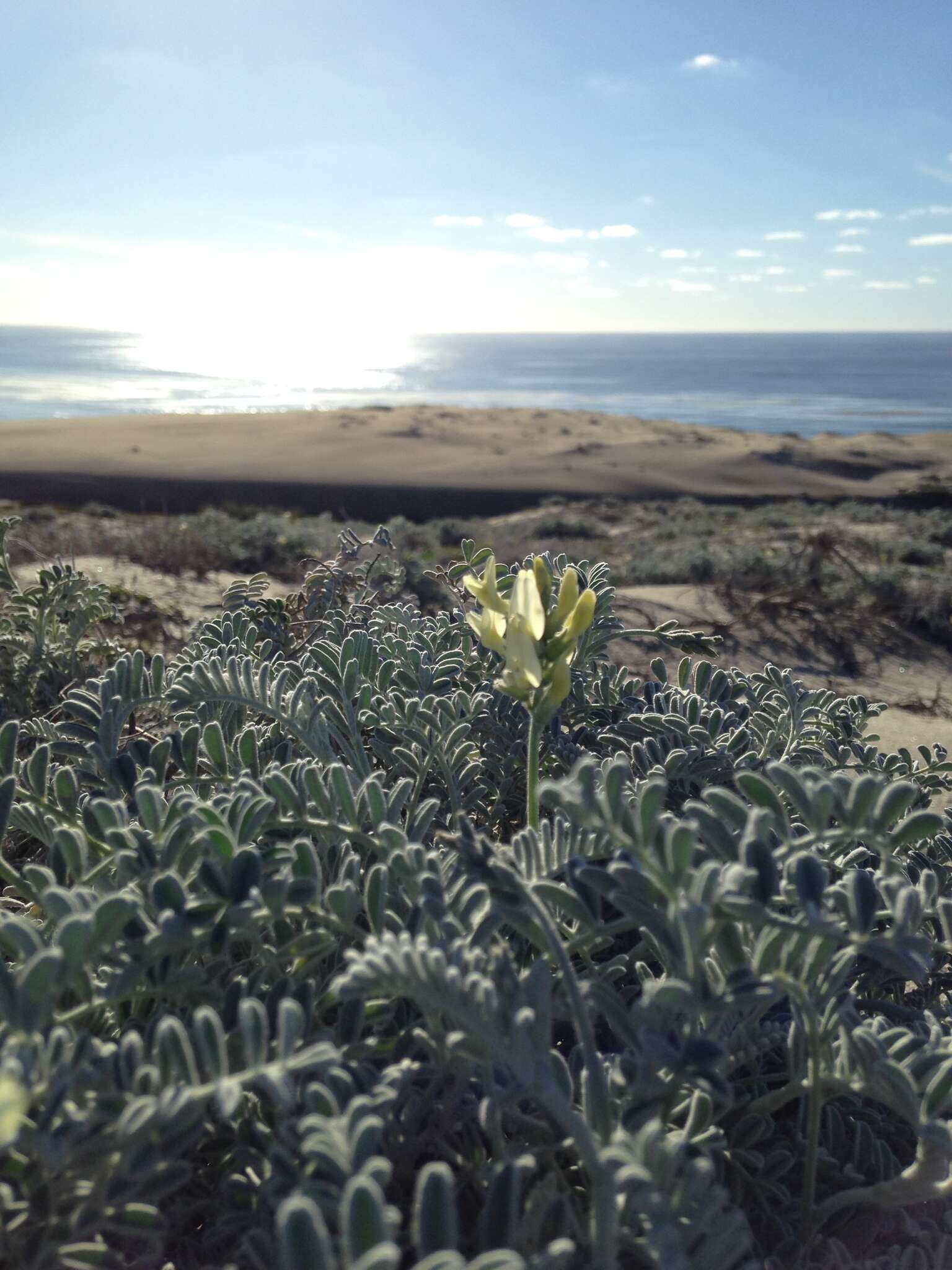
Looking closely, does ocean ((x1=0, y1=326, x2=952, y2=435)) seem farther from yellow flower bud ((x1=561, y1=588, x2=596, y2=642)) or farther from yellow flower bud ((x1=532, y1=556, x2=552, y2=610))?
yellow flower bud ((x1=561, y1=588, x2=596, y2=642))

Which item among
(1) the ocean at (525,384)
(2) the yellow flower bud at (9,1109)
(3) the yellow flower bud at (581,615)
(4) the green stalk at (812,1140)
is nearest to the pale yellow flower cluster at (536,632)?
(3) the yellow flower bud at (581,615)

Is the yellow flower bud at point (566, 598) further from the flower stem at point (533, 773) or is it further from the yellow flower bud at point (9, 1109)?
the yellow flower bud at point (9, 1109)

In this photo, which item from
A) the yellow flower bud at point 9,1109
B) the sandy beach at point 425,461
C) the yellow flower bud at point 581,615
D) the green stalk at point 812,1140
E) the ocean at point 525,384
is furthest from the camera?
the ocean at point 525,384

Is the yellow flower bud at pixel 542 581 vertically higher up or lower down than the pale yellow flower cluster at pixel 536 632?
higher up

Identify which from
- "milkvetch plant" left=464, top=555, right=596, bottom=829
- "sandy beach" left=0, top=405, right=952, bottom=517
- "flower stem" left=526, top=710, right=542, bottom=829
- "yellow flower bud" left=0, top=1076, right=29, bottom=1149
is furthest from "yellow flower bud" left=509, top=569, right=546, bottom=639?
"sandy beach" left=0, top=405, right=952, bottom=517

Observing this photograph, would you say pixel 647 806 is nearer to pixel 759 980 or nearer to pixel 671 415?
pixel 759 980

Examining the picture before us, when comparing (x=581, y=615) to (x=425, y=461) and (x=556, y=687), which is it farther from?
(x=425, y=461)

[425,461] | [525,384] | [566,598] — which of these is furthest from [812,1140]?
[525,384]
